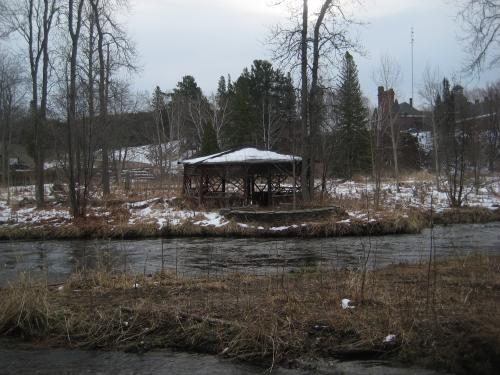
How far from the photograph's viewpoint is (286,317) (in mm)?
5926

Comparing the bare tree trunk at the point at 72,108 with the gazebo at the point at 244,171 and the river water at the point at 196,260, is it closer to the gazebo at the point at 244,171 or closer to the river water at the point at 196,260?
the river water at the point at 196,260

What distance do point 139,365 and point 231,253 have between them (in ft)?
29.7

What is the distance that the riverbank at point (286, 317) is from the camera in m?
5.15

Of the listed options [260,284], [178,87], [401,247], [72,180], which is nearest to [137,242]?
[72,180]

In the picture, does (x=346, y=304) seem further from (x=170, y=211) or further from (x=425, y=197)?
(x=425, y=197)

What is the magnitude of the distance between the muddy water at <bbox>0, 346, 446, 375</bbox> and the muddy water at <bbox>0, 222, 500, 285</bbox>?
415 centimetres

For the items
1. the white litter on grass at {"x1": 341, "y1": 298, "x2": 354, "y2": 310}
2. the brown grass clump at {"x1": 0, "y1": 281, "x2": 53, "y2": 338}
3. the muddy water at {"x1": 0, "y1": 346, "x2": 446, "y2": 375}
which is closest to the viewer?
the muddy water at {"x1": 0, "y1": 346, "x2": 446, "y2": 375}

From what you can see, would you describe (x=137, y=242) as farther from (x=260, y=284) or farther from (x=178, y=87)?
(x=178, y=87)

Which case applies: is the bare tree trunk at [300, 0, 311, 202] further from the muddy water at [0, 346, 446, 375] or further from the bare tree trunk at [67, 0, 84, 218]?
Result: the muddy water at [0, 346, 446, 375]

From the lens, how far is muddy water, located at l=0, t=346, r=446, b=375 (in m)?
5.05

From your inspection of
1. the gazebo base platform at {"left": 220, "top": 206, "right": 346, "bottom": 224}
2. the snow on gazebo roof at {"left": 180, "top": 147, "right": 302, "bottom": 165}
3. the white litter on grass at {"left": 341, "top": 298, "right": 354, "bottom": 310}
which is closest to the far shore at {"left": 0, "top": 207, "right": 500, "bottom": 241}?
the gazebo base platform at {"left": 220, "top": 206, "right": 346, "bottom": 224}

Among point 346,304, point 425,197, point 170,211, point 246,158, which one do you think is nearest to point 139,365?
point 346,304

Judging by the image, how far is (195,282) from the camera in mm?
8445

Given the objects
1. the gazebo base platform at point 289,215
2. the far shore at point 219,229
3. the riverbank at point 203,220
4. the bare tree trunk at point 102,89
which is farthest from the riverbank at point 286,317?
the bare tree trunk at point 102,89
